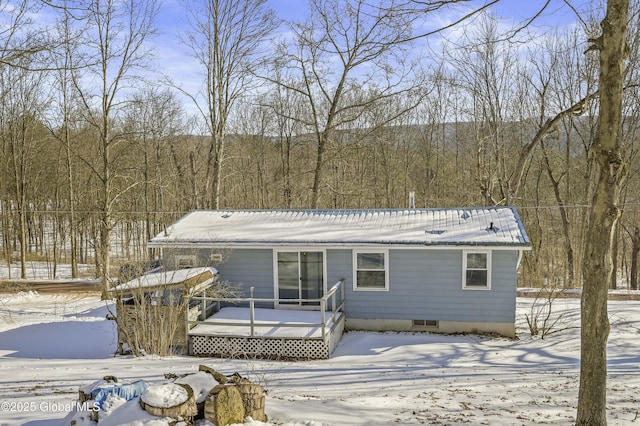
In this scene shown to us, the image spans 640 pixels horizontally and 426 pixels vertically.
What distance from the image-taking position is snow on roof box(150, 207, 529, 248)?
1241cm

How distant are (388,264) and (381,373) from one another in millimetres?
4164

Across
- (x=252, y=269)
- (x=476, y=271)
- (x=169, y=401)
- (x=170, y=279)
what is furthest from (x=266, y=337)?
(x=169, y=401)

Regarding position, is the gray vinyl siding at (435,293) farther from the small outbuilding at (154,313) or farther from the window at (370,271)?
the small outbuilding at (154,313)

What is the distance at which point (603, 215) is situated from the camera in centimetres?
487

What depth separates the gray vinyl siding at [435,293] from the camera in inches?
478

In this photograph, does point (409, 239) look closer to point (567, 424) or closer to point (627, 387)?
point (627, 387)

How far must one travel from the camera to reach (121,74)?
1839 centimetres

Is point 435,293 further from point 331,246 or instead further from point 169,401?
point 169,401

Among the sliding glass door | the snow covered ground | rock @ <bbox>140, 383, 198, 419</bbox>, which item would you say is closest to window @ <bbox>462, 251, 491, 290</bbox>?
the snow covered ground

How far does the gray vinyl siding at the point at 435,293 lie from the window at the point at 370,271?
0.15 m

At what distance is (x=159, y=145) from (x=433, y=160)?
18613mm

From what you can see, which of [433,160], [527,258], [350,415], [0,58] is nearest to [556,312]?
[527,258]

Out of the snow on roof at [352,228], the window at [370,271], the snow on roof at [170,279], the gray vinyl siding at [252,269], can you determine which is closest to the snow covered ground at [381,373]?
the window at [370,271]

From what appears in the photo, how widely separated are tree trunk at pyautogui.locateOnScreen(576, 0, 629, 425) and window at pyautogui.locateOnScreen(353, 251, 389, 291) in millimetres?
7743
